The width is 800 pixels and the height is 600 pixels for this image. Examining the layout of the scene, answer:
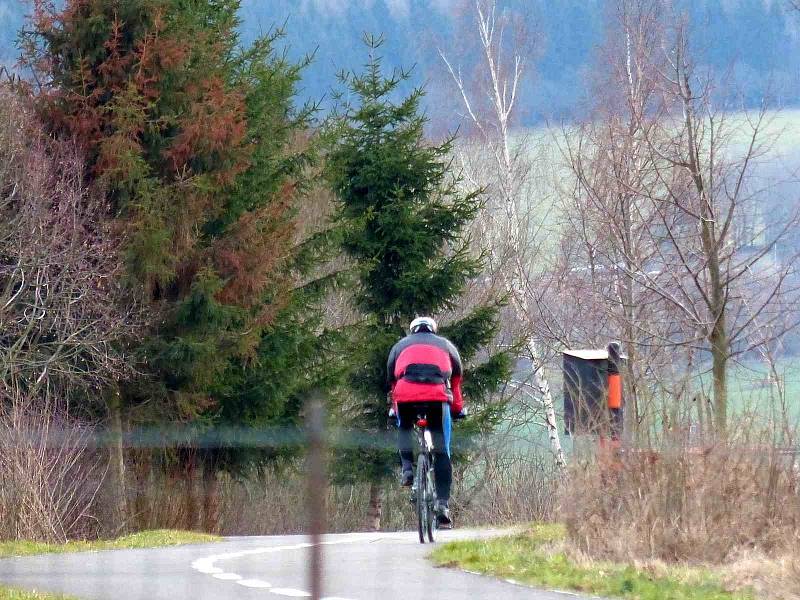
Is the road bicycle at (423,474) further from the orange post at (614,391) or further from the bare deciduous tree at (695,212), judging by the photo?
the bare deciduous tree at (695,212)

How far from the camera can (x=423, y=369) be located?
41.2ft

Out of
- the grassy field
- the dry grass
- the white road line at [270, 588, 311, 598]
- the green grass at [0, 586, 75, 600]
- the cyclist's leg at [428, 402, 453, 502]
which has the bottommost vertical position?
the white road line at [270, 588, 311, 598]

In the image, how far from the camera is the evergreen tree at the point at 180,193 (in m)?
24.5

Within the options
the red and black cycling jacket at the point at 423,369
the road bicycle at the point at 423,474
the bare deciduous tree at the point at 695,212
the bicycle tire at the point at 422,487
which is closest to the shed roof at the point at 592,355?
the red and black cycling jacket at the point at 423,369

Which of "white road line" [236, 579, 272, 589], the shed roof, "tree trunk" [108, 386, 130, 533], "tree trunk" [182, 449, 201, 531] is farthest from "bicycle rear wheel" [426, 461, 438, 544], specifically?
"tree trunk" [182, 449, 201, 531]

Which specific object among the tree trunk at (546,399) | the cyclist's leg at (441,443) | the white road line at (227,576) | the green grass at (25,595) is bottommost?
the green grass at (25,595)

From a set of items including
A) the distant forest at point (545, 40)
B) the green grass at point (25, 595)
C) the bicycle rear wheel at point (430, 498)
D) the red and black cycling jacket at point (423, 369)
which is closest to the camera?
the green grass at point (25, 595)

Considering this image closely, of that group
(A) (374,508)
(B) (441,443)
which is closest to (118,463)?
(A) (374,508)

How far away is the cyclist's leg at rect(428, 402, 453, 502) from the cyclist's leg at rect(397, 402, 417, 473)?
171 mm

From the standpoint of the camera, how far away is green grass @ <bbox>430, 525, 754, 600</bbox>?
9.04m

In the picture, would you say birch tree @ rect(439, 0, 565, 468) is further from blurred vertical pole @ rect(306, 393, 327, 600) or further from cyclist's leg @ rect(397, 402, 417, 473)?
blurred vertical pole @ rect(306, 393, 327, 600)

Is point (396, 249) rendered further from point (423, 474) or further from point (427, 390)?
point (427, 390)

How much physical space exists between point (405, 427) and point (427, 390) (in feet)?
1.67

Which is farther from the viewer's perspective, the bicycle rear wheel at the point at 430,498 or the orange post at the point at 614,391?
the bicycle rear wheel at the point at 430,498
